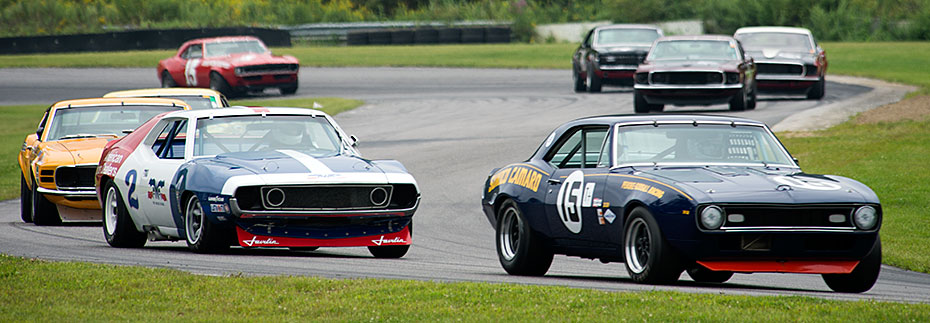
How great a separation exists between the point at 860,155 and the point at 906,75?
17.9m

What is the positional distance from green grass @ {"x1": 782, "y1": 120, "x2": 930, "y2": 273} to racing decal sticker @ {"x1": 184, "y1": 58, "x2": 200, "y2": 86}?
1580 centimetres

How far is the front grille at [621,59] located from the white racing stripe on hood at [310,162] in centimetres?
1950

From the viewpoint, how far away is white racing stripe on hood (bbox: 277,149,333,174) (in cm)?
1017

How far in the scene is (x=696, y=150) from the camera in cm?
914

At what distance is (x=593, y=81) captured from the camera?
100ft

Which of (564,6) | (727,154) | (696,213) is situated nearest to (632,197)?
(696,213)

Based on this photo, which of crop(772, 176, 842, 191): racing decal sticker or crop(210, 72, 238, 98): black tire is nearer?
crop(772, 176, 842, 191): racing decal sticker

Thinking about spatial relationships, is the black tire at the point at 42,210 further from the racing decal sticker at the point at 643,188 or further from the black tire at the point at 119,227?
the racing decal sticker at the point at 643,188

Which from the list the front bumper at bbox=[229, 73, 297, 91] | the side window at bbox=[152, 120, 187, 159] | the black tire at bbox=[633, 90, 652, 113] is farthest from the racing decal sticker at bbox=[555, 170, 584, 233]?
the front bumper at bbox=[229, 73, 297, 91]

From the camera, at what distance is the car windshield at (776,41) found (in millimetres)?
27750

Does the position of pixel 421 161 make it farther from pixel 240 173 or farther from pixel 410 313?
pixel 410 313

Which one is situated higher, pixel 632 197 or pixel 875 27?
pixel 632 197

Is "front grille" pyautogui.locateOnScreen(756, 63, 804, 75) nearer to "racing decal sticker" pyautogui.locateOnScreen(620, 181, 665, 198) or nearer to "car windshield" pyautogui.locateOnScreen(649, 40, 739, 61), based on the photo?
"car windshield" pyautogui.locateOnScreen(649, 40, 739, 61)

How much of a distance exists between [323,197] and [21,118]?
22.2 meters
